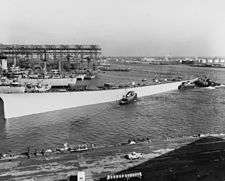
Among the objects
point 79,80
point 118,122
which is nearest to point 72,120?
point 118,122

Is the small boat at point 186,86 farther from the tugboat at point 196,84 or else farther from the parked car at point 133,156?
the parked car at point 133,156

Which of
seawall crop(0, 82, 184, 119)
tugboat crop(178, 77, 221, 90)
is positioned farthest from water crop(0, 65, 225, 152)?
tugboat crop(178, 77, 221, 90)

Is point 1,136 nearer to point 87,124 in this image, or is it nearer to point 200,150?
point 87,124

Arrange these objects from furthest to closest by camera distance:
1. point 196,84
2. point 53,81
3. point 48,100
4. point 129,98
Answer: point 196,84 < point 53,81 < point 129,98 < point 48,100

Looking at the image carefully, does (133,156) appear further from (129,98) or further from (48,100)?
(129,98)

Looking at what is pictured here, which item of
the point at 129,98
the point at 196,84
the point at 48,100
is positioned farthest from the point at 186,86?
the point at 48,100

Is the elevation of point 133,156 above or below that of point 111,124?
above

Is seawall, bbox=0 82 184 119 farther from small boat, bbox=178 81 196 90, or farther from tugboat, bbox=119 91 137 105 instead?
small boat, bbox=178 81 196 90

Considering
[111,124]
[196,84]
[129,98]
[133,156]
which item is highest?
[196,84]
